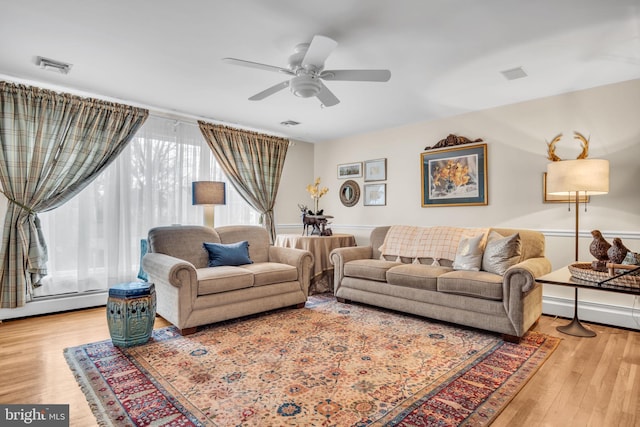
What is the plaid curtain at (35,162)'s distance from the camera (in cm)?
330

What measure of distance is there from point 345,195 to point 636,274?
397cm

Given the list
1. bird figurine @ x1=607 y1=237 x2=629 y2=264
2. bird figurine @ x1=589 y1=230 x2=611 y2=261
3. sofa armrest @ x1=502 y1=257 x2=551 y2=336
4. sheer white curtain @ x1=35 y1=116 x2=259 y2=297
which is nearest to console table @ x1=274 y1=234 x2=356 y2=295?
sheer white curtain @ x1=35 y1=116 x2=259 y2=297

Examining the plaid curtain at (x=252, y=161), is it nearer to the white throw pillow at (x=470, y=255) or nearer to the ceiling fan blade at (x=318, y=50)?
the ceiling fan blade at (x=318, y=50)

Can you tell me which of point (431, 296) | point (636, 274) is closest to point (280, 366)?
point (431, 296)

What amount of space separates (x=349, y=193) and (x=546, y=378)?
3836 mm

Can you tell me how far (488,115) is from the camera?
4.15 meters

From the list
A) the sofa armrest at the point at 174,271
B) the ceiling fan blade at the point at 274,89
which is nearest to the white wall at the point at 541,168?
the ceiling fan blade at the point at 274,89

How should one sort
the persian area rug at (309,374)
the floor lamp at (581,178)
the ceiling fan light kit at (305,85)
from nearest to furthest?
1. the persian area rug at (309,374)
2. the ceiling fan light kit at (305,85)
3. the floor lamp at (581,178)

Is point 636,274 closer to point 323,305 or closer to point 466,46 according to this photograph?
point 466,46

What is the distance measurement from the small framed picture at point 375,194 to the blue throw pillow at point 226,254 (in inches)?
90.5

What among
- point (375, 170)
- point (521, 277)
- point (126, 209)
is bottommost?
point (521, 277)

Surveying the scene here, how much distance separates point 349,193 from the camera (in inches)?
223

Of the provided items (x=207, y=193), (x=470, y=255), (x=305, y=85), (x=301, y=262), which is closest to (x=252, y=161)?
(x=207, y=193)

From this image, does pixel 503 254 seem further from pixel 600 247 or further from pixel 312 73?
pixel 312 73
